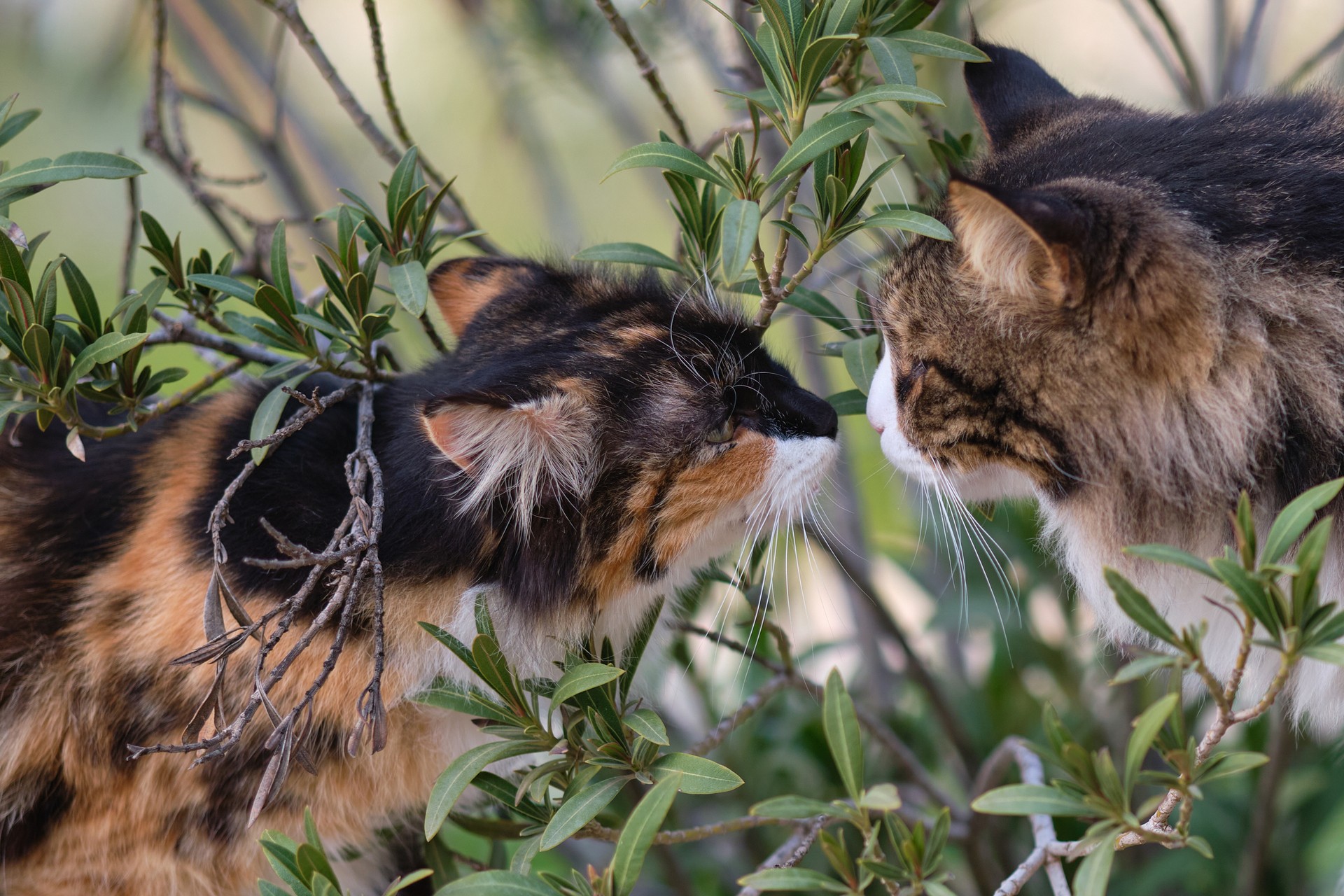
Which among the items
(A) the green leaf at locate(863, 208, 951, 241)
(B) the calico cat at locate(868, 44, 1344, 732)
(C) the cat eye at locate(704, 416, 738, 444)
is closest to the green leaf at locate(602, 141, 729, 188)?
(A) the green leaf at locate(863, 208, 951, 241)

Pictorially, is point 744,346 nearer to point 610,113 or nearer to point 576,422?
point 576,422

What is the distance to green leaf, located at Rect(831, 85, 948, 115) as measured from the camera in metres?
1.05

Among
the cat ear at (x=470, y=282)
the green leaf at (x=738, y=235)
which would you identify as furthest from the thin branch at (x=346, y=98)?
the green leaf at (x=738, y=235)

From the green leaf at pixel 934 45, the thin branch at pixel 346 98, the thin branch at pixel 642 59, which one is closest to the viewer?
the green leaf at pixel 934 45

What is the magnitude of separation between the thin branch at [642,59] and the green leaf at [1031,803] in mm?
987

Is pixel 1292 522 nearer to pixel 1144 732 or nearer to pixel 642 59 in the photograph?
pixel 1144 732

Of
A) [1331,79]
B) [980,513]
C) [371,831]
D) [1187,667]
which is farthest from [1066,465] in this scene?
Result: [371,831]

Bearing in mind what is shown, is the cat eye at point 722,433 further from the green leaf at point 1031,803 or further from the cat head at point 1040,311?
the green leaf at point 1031,803

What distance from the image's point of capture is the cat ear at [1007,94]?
151 centimetres

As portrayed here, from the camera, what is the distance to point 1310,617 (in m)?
0.85

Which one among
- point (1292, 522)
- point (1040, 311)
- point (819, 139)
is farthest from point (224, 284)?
point (1292, 522)

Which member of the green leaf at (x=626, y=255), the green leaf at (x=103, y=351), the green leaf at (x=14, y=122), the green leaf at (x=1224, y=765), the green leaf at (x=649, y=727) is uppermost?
the green leaf at (x=14, y=122)

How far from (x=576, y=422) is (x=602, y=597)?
268 millimetres

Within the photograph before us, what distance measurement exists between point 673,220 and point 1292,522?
2.30 m
